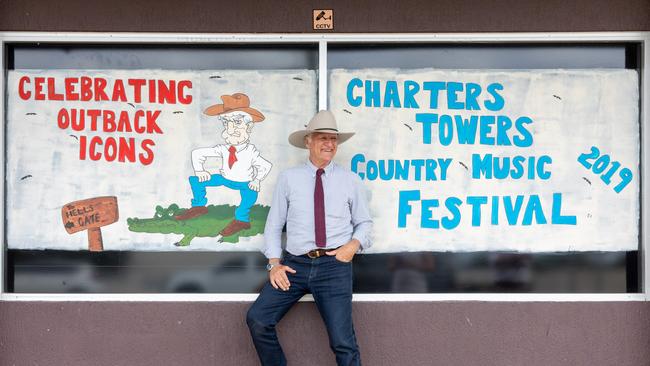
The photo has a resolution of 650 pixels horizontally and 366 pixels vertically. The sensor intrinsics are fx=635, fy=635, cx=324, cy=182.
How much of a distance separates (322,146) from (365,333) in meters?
1.44

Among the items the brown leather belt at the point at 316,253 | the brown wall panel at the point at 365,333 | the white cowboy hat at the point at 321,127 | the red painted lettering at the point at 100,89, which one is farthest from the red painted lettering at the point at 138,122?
the brown leather belt at the point at 316,253

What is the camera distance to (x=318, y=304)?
4.25 m

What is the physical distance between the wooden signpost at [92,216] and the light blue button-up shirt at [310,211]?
1.28 meters

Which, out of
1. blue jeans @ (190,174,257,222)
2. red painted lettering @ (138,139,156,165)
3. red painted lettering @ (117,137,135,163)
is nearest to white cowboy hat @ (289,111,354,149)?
blue jeans @ (190,174,257,222)

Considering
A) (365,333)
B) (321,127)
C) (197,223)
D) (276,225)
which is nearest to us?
(321,127)

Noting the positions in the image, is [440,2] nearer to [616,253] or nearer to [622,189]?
[622,189]

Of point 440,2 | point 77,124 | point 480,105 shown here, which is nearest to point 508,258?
point 480,105

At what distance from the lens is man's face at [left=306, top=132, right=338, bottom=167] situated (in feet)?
14.0

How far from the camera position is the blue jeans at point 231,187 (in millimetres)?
4750

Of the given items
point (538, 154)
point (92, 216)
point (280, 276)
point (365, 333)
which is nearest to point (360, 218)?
point (280, 276)

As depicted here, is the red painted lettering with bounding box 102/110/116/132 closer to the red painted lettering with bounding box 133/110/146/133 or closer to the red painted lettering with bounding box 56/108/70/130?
the red painted lettering with bounding box 133/110/146/133

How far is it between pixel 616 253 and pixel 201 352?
3177mm

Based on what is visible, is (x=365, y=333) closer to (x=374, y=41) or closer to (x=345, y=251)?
(x=345, y=251)

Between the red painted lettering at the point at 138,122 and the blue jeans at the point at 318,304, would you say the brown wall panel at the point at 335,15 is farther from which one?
the blue jeans at the point at 318,304
